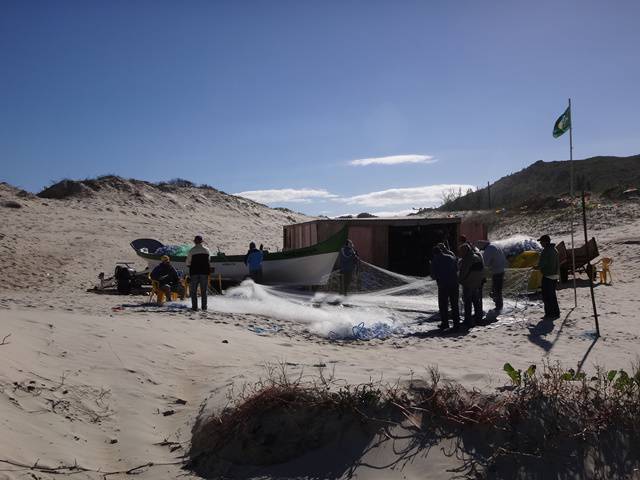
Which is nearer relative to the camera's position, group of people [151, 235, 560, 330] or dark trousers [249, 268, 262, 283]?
group of people [151, 235, 560, 330]

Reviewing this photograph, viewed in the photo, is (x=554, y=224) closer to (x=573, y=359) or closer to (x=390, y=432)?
(x=573, y=359)

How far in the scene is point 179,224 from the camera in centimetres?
3650

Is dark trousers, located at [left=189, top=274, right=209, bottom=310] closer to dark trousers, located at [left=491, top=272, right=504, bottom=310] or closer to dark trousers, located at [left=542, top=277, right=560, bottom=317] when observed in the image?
dark trousers, located at [left=491, top=272, right=504, bottom=310]

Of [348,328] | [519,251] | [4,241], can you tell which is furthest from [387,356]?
[4,241]

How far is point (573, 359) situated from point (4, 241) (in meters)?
24.1

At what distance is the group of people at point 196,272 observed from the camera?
37.2 ft

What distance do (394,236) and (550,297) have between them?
27.1ft

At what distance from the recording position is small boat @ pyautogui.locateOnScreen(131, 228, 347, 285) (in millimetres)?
15445

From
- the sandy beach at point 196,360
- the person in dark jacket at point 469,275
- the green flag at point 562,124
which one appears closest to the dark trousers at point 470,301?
the person in dark jacket at point 469,275

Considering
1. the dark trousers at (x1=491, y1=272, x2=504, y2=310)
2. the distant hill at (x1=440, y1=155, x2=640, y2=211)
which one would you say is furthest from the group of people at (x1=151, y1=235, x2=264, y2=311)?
the distant hill at (x1=440, y1=155, x2=640, y2=211)

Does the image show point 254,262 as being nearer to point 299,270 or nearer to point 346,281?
point 299,270

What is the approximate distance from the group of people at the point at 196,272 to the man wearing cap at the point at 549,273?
20.4 ft

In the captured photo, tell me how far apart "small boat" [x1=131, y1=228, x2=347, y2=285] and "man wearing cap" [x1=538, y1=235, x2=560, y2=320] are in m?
5.81

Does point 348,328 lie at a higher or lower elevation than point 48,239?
lower
